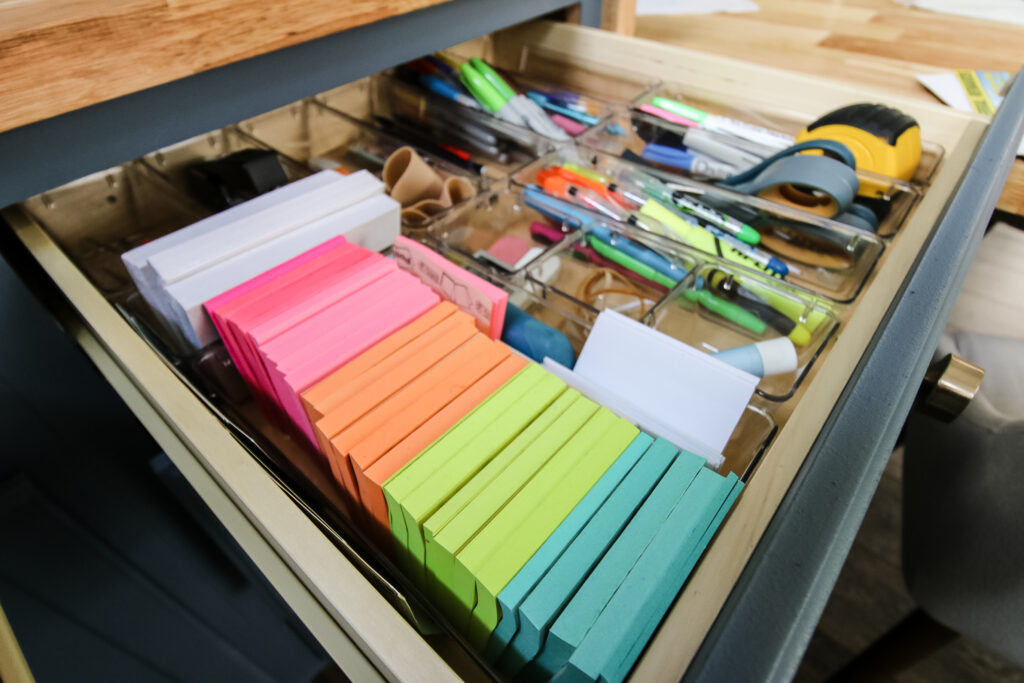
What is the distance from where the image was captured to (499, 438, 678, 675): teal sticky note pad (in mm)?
292

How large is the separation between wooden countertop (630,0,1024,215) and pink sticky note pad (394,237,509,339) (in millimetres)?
753

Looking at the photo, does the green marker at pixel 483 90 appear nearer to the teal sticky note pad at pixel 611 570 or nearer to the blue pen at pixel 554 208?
the blue pen at pixel 554 208

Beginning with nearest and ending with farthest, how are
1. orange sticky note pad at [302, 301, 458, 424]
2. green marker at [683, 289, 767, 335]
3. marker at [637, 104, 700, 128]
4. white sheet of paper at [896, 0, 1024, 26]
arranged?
orange sticky note pad at [302, 301, 458, 424] → green marker at [683, 289, 767, 335] → marker at [637, 104, 700, 128] → white sheet of paper at [896, 0, 1024, 26]

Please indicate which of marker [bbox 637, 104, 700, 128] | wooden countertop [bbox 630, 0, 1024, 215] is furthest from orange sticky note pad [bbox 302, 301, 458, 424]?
wooden countertop [bbox 630, 0, 1024, 215]

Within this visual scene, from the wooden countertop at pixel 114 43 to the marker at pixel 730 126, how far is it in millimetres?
533

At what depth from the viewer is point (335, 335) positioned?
16.7 inches

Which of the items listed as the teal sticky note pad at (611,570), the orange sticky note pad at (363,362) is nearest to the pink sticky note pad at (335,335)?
the orange sticky note pad at (363,362)

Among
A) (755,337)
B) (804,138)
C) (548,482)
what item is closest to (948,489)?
(755,337)

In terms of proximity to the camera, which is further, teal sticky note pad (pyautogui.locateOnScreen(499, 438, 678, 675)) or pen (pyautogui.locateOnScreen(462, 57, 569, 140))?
pen (pyautogui.locateOnScreen(462, 57, 569, 140))

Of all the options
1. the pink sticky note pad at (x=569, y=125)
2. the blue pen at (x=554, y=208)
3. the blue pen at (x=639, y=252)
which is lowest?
the blue pen at (x=639, y=252)

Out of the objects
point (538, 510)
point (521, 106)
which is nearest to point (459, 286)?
point (538, 510)

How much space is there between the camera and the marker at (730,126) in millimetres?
774

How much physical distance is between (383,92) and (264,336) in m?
0.65

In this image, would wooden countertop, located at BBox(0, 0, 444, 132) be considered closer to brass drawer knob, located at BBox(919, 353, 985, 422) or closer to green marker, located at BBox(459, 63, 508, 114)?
green marker, located at BBox(459, 63, 508, 114)
